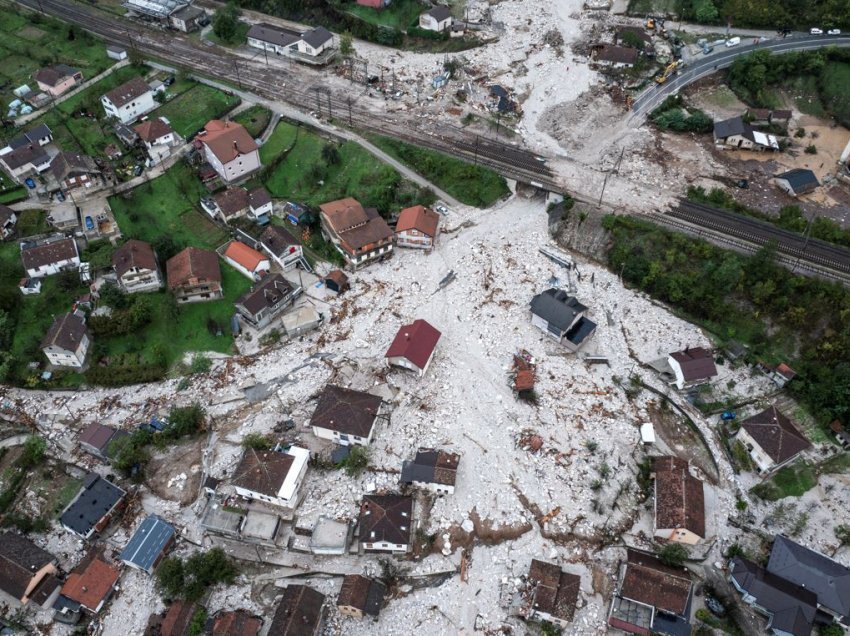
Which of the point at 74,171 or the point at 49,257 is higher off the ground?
the point at 74,171

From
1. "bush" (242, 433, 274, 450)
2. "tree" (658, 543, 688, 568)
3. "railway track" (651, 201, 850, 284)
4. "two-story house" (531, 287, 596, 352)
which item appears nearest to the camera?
"tree" (658, 543, 688, 568)

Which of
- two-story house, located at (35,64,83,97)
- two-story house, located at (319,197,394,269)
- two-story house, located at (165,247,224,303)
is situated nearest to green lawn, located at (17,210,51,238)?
two-story house, located at (165,247,224,303)

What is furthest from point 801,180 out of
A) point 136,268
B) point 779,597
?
point 136,268

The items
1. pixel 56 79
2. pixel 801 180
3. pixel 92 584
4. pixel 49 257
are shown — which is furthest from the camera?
pixel 56 79

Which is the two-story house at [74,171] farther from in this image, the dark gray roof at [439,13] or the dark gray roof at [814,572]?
the dark gray roof at [814,572]

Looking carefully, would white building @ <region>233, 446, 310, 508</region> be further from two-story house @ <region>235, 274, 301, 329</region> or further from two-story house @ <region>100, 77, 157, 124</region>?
two-story house @ <region>100, 77, 157, 124</region>

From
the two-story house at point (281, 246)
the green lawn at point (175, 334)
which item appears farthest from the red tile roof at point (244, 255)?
the green lawn at point (175, 334)

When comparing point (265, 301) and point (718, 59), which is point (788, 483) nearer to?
point (265, 301)
